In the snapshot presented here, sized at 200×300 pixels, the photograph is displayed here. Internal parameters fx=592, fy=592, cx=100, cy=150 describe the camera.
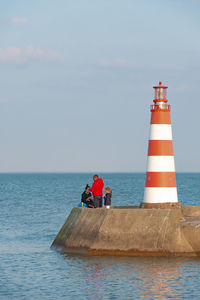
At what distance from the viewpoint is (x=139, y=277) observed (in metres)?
15.9

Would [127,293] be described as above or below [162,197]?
below

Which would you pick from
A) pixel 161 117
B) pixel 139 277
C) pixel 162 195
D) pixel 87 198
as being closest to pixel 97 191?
pixel 87 198

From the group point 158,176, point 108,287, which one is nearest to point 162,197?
point 158,176

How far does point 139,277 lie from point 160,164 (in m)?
4.87

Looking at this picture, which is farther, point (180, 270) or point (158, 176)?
point (158, 176)

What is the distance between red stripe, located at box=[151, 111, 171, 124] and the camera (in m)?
19.7

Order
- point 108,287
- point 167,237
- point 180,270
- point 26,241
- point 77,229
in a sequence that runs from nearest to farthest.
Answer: point 108,287, point 180,270, point 167,237, point 77,229, point 26,241

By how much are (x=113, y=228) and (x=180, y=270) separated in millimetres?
3001

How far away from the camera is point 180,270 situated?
54.2 feet

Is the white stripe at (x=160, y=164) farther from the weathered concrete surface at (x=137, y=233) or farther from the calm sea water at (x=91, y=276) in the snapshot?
the calm sea water at (x=91, y=276)

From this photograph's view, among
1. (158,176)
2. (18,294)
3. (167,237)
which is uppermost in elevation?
(158,176)

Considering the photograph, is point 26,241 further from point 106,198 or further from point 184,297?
point 184,297

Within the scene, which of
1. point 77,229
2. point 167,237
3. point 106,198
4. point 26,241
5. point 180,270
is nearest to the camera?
point 180,270

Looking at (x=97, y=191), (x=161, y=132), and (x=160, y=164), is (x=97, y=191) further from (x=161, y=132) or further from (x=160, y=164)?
(x=161, y=132)
